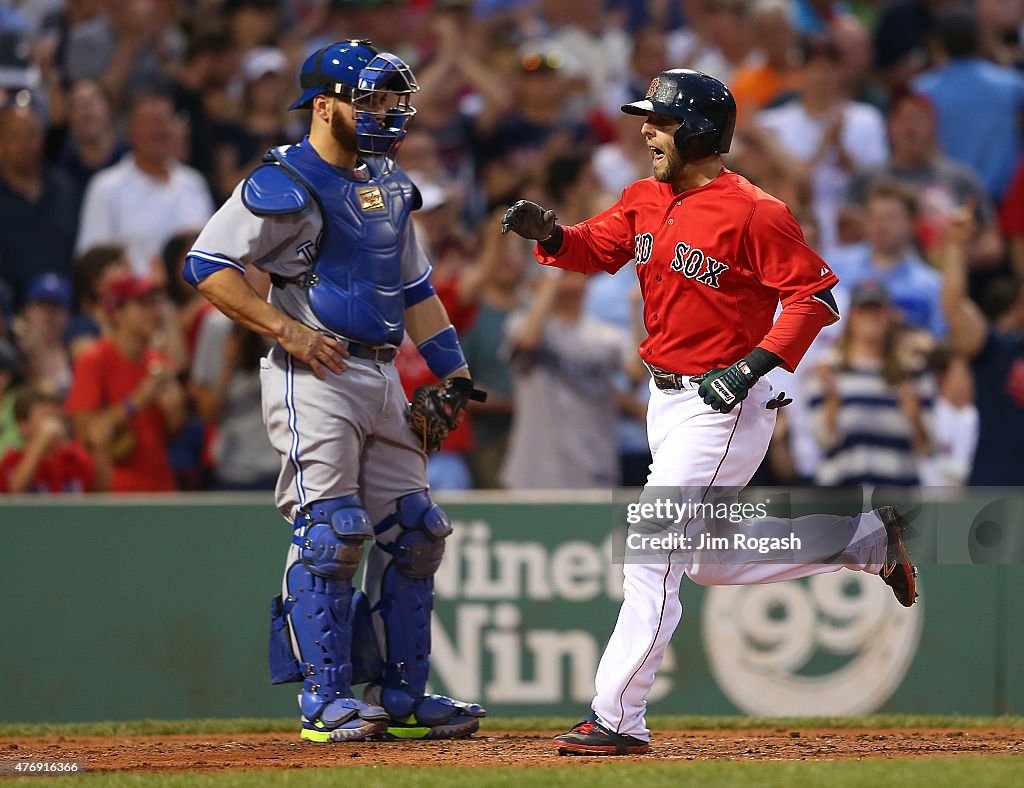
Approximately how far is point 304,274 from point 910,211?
576 cm

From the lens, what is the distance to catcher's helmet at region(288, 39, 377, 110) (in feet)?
20.2

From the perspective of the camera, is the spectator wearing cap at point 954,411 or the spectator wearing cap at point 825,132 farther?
the spectator wearing cap at point 825,132

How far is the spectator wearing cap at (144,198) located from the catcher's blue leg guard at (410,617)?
4806 millimetres

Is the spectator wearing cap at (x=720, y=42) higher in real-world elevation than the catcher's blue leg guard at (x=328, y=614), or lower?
higher

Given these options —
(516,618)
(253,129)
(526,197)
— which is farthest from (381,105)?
(253,129)

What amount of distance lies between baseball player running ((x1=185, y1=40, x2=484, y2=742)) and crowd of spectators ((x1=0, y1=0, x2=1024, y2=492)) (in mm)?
3085

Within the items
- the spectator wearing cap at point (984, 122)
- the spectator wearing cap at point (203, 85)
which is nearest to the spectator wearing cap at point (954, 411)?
the spectator wearing cap at point (984, 122)

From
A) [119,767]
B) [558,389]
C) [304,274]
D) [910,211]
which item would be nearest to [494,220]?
[558,389]

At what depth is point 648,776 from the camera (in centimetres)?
529

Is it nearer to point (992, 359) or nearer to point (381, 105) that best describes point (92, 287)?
point (381, 105)

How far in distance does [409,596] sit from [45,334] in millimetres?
4526

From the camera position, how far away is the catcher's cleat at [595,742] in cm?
579

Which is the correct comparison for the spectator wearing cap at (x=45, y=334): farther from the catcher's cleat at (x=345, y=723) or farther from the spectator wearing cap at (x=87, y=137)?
the catcher's cleat at (x=345, y=723)

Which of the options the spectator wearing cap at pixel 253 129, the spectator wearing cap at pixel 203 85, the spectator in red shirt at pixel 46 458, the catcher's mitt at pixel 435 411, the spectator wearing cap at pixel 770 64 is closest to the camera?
the catcher's mitt at pixel 435 411
